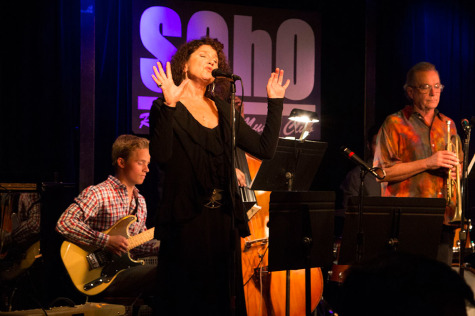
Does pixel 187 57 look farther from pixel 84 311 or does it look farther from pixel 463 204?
pixel 463 204

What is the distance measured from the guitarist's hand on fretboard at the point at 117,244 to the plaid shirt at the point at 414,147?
203 centimetres

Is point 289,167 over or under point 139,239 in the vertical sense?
over

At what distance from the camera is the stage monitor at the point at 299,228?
3.12 meters

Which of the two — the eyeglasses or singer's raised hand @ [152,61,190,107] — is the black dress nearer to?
singer's raised hand @ [152,61,190,107]

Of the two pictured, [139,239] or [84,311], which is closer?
[84,311]

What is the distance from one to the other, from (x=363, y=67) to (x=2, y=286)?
4627 millimetres

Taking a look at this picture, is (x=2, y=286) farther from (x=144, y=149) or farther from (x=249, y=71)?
(x=249, y=71)

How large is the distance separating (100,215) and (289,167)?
1.66 metres

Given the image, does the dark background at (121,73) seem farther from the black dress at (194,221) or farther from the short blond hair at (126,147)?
the black dress at (194,221)

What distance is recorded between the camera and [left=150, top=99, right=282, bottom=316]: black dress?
2.63m

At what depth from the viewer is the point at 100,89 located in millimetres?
5613

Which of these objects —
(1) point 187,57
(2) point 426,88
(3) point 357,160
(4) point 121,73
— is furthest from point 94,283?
(2) point 426,88

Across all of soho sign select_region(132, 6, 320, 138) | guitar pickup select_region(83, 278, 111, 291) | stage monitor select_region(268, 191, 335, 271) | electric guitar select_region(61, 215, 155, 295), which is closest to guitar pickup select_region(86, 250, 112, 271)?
electric guitar select_region(61, 215, 155, 295)

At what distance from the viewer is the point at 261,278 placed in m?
3.90
